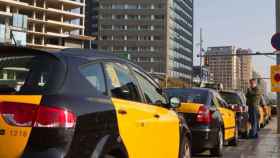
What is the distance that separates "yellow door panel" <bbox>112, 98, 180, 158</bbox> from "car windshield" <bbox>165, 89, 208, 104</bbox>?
13.2ft

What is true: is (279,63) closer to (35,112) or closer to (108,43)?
(35,112)

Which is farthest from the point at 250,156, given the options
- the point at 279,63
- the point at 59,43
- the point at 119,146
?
the point at 59,43

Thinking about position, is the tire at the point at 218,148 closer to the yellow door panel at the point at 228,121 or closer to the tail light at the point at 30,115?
the yellow door panel at the point at 228,121

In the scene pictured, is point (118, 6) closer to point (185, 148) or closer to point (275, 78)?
point (275, 78)

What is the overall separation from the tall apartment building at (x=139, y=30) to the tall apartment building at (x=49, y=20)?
27.8m

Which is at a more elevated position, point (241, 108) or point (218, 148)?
point (241, 108)

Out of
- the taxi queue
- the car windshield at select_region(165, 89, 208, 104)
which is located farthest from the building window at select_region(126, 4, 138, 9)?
the taxi queue

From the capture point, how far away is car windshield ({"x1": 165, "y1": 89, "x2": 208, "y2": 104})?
1070 centimetres

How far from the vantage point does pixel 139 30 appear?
6166 inches

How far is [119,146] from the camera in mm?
4781

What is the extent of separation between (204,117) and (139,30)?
147 metres

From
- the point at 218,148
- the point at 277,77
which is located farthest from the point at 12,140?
the point at 277,77

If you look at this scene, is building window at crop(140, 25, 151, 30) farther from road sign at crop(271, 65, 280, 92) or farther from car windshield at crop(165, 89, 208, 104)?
car windshield at crop(165, 89, 208, 104)

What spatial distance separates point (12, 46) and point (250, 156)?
284 inches
